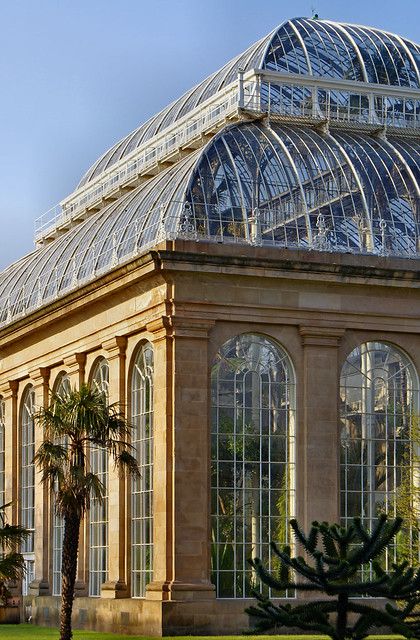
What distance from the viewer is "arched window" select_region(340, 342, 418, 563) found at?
62906 mm

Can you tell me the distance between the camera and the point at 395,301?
209 ft

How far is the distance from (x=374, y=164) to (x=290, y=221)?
5.08 m

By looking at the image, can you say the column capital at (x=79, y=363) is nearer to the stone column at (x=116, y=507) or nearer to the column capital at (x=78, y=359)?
the column capital at (x=78, y=359)

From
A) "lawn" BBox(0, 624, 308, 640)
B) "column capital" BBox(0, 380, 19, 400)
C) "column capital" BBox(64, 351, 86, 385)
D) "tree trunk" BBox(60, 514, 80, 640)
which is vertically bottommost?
"lawn" BBox(0, 624, 308, 640)

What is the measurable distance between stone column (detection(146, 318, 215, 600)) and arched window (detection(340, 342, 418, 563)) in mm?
5731

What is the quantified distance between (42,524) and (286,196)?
2109 centimetres

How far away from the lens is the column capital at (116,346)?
65.7 meters

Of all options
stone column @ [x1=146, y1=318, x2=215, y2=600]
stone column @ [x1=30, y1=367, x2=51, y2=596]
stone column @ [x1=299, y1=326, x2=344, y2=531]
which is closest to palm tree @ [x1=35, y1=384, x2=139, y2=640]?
stone column @ [x1=146, y1=318, x2=215, y2=600]

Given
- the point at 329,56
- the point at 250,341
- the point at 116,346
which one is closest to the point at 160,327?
the point at 250,341

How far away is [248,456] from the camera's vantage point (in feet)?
203

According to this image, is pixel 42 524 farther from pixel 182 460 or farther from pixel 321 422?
pixel 321 422

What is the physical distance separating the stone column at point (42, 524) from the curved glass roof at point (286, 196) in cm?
941

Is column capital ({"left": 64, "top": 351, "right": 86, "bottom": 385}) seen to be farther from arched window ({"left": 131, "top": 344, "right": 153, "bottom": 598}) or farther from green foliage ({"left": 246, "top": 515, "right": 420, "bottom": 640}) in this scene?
green foliage ({"left": 246, "top": 515, "right": 420, "bottom": 640})

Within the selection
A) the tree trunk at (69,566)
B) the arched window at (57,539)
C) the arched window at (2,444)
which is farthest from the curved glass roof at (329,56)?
the tree trunk at (69,566)
